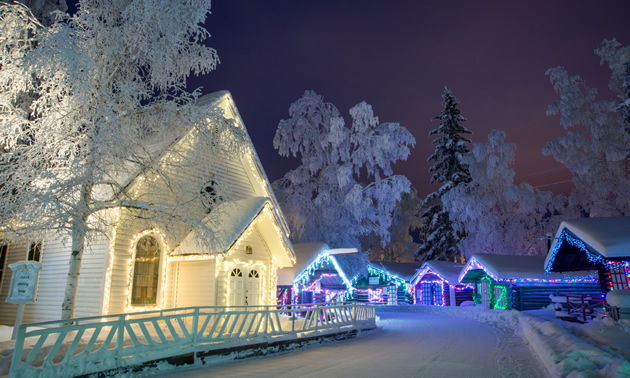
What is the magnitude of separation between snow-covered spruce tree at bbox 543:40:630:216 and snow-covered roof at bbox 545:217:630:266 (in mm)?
13190

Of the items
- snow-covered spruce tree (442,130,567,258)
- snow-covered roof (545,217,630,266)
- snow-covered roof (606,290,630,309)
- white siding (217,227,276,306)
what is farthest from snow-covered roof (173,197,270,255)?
snow-covered spruce tree (442,130,567,258)

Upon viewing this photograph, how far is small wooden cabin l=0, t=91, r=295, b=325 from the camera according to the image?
45.1 ft

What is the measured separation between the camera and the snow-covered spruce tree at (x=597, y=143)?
91.6ft

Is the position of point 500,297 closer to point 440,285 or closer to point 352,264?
point 440,285

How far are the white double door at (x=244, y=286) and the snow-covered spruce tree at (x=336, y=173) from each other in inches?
447

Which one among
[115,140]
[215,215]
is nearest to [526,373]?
[215,215]

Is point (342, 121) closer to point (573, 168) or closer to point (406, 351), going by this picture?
point (573, 168)

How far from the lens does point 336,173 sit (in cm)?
2953

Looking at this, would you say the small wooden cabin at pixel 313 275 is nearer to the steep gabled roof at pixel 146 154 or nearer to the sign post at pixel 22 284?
the steep gabled roof at pixel 146 154

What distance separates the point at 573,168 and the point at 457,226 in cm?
1268

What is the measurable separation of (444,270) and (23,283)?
106 ft

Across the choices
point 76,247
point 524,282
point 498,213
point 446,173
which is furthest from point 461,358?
point 446,173

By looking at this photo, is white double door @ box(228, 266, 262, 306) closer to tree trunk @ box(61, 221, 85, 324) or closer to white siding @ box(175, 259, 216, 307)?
white siding @ box(175, 259, 216, 307)

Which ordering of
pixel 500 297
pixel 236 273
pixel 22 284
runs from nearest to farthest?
1. pixel 22 284
2. pixel 236 273
3. pixel 500 297
